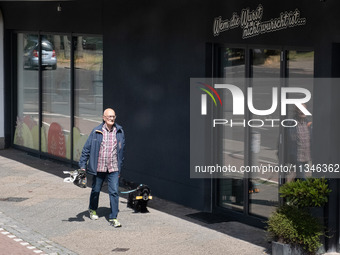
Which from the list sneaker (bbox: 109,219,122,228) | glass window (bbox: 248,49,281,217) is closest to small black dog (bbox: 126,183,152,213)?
sneaker (bbox: 109,219,122,228)

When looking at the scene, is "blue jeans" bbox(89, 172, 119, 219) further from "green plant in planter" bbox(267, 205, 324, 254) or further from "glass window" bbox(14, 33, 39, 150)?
"glass window" bbox(14, 33, 39, 150)

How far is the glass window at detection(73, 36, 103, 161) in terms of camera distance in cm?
1625

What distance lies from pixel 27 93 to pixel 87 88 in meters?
3.38

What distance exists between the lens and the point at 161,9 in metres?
13.8

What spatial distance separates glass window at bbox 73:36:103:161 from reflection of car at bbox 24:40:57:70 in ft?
4.17

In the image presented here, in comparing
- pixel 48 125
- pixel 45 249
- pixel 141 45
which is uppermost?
pixel 141 45

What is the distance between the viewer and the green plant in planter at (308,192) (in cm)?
1003

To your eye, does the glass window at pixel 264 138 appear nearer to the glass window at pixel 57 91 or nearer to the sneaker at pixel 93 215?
the sneaker at pixel 93 215

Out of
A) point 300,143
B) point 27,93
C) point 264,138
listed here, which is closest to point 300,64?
point 300,143

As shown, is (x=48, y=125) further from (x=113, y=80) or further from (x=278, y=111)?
(x=278, y=111)

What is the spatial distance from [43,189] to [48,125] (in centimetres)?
403

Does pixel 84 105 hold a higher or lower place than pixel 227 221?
higher

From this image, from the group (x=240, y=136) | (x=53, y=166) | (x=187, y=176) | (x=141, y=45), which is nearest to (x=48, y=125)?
(x=53, y=166)

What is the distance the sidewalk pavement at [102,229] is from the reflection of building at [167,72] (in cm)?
72
